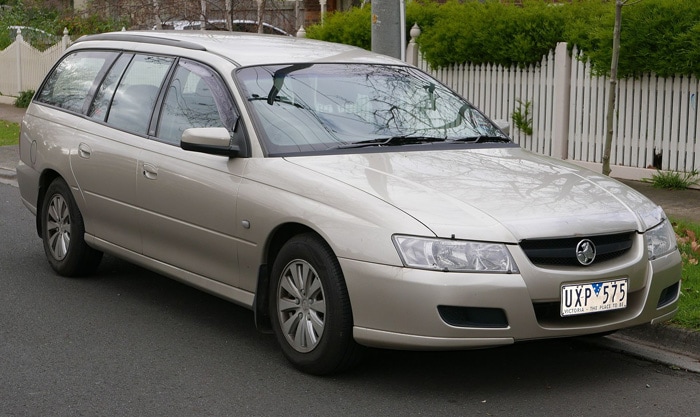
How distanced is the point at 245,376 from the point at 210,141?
4.19ft

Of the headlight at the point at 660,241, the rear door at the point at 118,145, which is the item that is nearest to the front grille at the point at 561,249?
the headlight at the point at 660,241

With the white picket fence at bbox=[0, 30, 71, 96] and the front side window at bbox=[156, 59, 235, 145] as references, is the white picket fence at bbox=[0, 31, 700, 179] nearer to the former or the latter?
the front side window at bbox=[156, 59, 235, 145]

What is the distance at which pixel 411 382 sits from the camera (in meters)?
5.74

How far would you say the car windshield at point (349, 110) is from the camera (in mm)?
6309

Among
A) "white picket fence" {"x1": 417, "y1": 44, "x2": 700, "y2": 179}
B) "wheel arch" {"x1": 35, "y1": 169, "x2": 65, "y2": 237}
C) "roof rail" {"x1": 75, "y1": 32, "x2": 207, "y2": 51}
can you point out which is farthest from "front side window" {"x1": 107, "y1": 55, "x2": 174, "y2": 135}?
"white picket fence" {"x1": 417, "y1": 44, "x2": 700, "y2": 179}

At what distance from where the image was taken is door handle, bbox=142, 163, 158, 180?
682 centimetres

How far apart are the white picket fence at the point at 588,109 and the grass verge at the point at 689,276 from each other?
90.0 inches

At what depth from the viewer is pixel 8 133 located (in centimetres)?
1786

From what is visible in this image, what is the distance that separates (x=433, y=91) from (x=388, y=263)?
219cm

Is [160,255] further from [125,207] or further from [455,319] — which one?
[455,319]

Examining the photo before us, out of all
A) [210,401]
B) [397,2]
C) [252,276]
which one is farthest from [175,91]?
Result: [397,2]

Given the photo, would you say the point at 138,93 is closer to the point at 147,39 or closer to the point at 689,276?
the point at 147,39

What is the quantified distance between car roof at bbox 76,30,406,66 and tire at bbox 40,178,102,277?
1182 millimetres

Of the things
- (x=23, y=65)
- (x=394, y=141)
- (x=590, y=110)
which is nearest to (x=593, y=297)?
(x=394, y=141)
